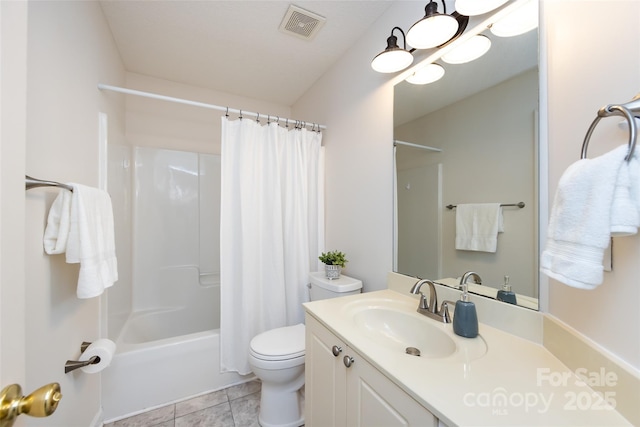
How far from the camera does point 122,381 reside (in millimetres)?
1572

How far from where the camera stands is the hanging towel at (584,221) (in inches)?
19.8

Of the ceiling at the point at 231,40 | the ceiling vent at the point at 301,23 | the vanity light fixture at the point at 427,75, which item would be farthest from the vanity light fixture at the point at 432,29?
the ceiling vent at the point at 301,23

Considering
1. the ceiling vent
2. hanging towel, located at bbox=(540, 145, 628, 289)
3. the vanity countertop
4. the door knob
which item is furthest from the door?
the ceiling vent

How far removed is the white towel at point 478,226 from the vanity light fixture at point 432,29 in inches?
30.9

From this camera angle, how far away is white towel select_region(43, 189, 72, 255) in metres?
0.97

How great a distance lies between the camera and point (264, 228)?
195cm

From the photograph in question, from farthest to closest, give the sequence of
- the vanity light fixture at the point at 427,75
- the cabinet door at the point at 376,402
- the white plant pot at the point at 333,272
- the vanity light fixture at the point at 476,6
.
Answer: the white plant pot at the point at 333,272 → the vanity light fixture at the point at 427,75 → the vanity light fixture at the point at 476,6 → the cabinet door at the point at 376,402

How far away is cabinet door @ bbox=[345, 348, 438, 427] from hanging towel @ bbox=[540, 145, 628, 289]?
460mm

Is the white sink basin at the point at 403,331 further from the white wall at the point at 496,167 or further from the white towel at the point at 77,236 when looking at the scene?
the white towel at the point at 77,236

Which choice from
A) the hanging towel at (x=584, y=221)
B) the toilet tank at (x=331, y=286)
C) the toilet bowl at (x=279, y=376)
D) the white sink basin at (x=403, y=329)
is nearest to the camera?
the hanging towel at (x=584, y=221)

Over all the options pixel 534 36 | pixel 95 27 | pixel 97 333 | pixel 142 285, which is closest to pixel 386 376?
pixel 534 36

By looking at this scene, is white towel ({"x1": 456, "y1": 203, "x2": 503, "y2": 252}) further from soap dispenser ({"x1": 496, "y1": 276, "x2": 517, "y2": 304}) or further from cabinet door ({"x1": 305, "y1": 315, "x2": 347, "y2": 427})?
cabinet door ({"x1": 305, "y1": 315, "x2": 347, "y2": 427})

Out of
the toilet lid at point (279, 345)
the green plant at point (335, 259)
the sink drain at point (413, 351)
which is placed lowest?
the toilet lid at point (279, 345)

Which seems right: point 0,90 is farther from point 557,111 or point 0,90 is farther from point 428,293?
point 428,293
